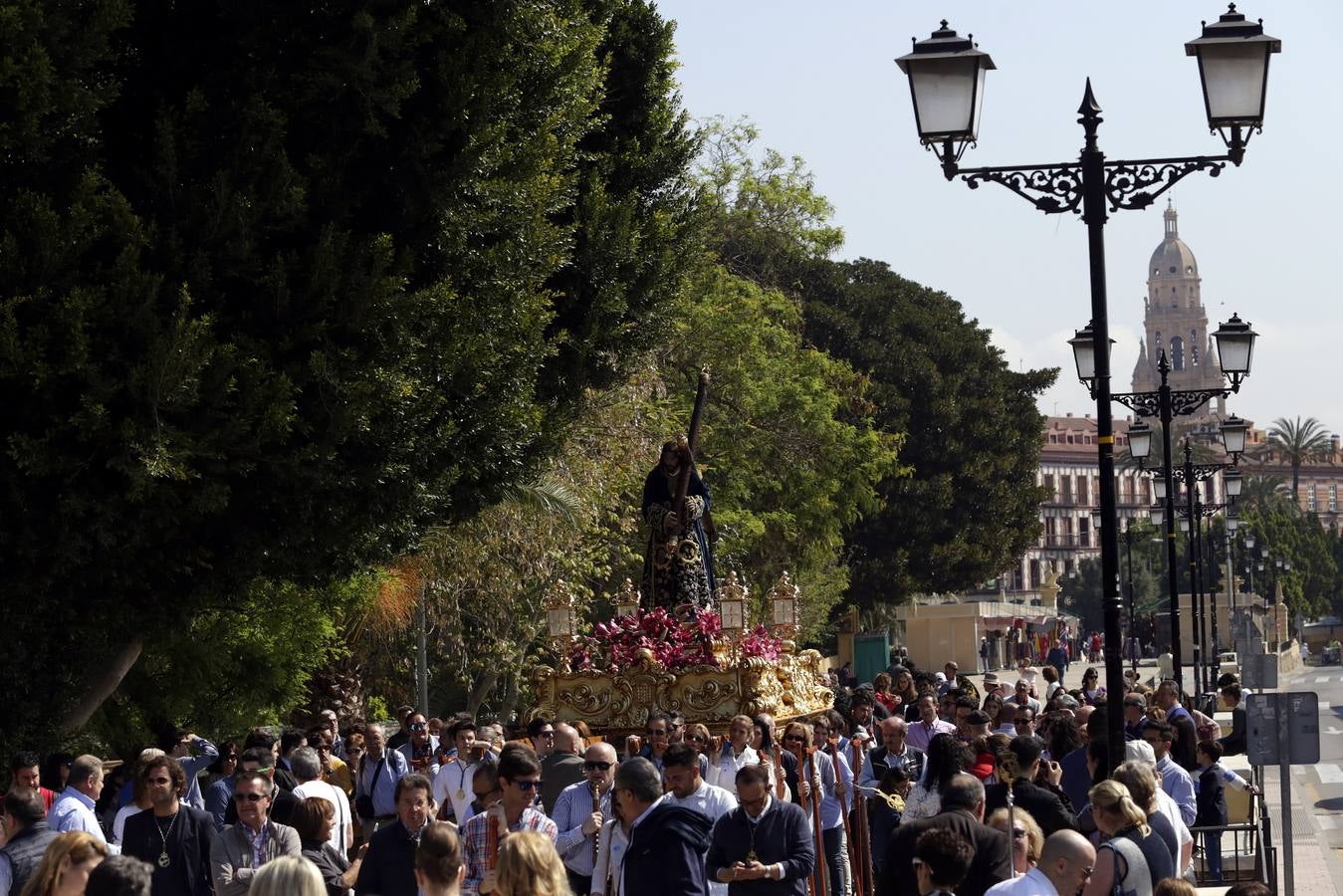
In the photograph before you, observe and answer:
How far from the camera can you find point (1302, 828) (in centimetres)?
2411

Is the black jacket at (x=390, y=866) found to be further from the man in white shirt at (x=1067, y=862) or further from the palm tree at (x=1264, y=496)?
the palm tree at (x=1264, y=496)

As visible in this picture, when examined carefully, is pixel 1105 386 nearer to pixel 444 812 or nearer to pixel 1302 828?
pixel 444 812

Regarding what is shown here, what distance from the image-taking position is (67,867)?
7.10 meters

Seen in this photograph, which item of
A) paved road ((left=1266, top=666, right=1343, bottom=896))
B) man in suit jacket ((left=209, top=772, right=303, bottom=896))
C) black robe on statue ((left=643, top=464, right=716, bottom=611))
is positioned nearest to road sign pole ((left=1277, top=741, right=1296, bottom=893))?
paved road ((left=1266, top=666, right=1343, bottom=896))

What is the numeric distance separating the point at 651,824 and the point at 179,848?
259 centimetres

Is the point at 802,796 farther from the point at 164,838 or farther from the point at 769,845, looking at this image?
the point at 164,838

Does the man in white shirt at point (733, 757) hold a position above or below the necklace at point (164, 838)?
above

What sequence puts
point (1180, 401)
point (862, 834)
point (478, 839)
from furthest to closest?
point (1180, 401), point (862, 834), point (478, 839)

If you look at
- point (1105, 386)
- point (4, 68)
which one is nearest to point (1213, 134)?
point (1105, 386)

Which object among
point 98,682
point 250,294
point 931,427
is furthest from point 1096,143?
point 931,427

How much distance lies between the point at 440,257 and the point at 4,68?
15.0 ft

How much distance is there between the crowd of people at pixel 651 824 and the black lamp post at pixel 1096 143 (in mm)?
1268

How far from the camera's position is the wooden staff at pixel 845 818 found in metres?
14.4

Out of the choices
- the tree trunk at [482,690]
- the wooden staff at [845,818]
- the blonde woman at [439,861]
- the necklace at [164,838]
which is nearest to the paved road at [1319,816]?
the wooden staff at [845,818]
